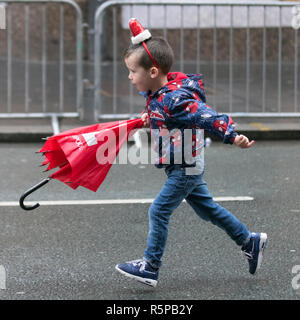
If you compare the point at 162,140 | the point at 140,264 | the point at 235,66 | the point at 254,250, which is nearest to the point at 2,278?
the point at 140,264

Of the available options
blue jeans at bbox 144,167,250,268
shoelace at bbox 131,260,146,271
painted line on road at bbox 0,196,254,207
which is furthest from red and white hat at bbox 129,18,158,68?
painted line on road at bbox 0,196,254,207

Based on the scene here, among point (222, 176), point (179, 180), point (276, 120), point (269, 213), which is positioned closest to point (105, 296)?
point (179, 180)

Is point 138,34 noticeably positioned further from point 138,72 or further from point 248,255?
point 248,255

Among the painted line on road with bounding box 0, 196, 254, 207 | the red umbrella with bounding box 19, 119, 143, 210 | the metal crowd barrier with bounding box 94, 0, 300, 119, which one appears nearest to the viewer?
the red umbrella with bounding box 19, 119, 143, 210

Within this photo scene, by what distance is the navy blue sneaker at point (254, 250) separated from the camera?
16.2 feet

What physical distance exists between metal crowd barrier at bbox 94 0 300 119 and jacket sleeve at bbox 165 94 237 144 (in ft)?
17.7

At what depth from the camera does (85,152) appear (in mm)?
4758

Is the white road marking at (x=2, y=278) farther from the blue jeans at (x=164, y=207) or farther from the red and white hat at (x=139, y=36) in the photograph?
the red and white hat at (x=139, y=36)

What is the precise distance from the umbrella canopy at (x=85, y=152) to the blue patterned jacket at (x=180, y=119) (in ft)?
0.71


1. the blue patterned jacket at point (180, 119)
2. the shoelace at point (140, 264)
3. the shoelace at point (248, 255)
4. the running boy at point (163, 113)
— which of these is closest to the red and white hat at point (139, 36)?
the running boy at point (163, 113)

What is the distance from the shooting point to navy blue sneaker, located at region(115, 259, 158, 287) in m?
4.76

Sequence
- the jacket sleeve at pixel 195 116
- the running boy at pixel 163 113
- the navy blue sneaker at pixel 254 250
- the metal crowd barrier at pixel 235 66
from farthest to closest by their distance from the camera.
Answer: the metal crowd barrier at pixel 235 66 → the navy blue sneaker at pixel 254 250 → the running boy at pixel 163 113 → the jacket sleeve at pixel 195 116

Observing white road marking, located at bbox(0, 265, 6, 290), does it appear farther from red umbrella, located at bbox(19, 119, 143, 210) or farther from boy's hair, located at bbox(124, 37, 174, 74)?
boy's hair, located at bbox(124, 37, 174, 74)

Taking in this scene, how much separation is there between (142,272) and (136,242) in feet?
2.89
